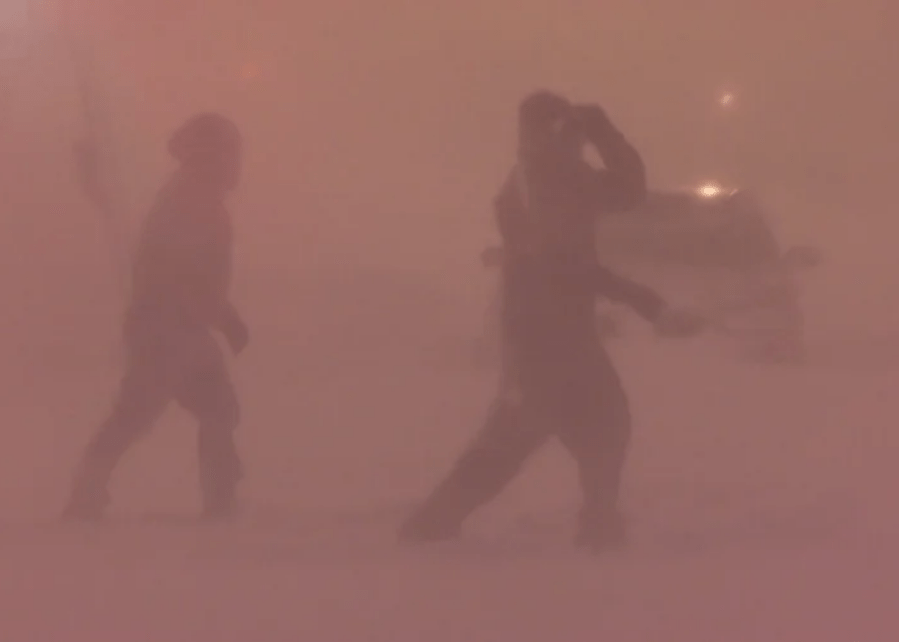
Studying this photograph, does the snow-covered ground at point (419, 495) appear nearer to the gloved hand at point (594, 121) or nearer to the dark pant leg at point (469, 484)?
the dark pant leg at point (469, 484)

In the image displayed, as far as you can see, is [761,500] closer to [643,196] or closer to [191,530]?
[643,196]

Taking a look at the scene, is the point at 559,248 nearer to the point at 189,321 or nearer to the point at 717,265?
the point at 717,265

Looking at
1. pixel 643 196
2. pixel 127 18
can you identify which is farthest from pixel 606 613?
pixel 127 18

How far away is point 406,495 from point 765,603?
24 cm

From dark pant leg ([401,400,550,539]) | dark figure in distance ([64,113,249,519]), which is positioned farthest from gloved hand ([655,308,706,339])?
dark figure in distance ([64,113,249,519])

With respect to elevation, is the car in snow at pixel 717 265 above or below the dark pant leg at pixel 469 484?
above

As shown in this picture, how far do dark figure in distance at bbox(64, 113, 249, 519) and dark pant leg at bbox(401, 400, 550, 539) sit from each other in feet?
0.40

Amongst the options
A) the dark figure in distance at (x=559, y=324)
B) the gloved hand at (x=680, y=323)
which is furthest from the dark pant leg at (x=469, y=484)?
the gloved hand at (x=680, y=323)

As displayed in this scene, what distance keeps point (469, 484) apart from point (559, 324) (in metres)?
0.12

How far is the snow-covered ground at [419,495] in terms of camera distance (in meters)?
0.53

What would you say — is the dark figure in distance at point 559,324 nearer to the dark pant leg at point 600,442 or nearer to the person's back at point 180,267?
the dark pant leg at point 600,442

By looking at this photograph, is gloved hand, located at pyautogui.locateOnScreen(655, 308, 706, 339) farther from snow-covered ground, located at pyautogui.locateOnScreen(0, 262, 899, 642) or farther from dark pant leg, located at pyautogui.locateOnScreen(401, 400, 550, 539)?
dark pant leg, located at pyautogui.locateOnScreen(401, 400, 550, 539)

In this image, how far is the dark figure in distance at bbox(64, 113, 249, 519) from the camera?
→ 530 millimetres

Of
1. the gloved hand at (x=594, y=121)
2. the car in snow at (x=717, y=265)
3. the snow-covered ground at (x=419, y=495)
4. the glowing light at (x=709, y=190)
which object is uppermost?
the gloved hand at (x=594, y=121)
